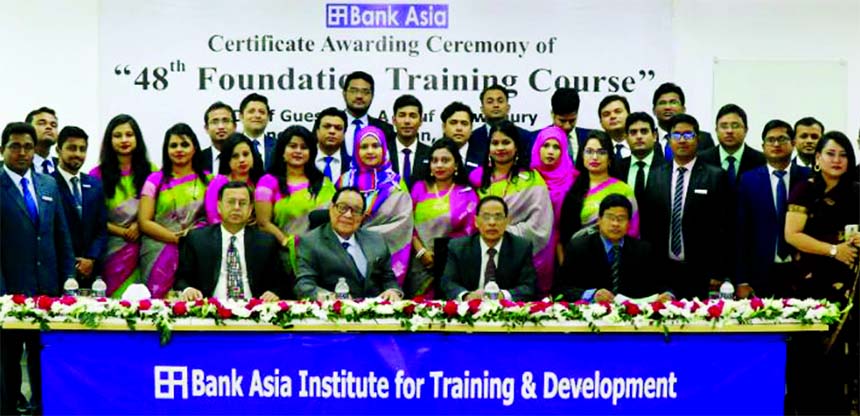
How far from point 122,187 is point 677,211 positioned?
9.70 feet

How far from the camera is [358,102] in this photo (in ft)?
24.1

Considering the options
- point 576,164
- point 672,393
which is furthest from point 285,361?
point 576,164

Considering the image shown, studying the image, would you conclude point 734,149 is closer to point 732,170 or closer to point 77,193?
point 732,170

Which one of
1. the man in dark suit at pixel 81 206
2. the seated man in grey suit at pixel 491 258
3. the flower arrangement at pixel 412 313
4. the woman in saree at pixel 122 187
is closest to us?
the flower arrangement at pixel 412 313

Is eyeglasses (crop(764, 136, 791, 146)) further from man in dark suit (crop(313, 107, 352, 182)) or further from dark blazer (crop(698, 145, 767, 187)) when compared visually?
man in dark suit (crop(313, 107, 352, 182))

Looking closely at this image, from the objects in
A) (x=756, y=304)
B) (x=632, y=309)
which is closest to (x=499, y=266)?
(x=632, y=309)

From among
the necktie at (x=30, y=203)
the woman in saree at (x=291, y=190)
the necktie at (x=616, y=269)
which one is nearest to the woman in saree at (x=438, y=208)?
the woman in saree at (x=291, y=190)

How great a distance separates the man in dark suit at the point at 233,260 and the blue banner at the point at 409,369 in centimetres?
100

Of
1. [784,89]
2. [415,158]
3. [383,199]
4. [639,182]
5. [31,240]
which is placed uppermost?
[784,89]

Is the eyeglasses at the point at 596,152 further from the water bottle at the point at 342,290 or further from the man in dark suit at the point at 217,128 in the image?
the man in dark suit at the point at 217,128

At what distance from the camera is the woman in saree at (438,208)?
684cm

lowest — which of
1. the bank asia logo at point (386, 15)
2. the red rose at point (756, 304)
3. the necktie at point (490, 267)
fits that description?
the red rose at point (756, 304)

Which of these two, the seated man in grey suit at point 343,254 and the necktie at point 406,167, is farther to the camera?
the necktie at point 406,167

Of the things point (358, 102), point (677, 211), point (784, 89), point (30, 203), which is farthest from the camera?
point (784, 89)
